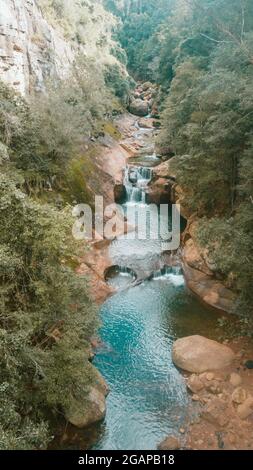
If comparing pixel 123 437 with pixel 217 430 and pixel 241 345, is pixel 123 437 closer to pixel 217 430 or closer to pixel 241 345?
pixel 217 430

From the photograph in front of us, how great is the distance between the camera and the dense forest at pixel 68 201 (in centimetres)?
1132

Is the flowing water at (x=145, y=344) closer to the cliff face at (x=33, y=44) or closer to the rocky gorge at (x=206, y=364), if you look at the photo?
the rocky gorge at (x=206, y=364)

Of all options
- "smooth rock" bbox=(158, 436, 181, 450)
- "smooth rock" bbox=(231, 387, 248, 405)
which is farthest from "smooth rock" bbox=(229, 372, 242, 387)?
→ "smooth rock" bbox=(158, 436, 181, 450)

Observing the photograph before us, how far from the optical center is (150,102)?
7219cm

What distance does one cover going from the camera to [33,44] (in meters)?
37.7

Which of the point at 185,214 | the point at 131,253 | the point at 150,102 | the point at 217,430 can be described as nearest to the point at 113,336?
the point at 217,430

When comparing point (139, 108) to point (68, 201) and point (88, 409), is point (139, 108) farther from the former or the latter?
point (88, 409)

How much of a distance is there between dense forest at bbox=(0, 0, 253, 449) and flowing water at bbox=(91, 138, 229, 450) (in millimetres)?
2483

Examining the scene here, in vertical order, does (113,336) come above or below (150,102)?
below

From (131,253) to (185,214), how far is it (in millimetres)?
6807

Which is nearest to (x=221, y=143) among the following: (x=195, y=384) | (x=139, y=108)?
(x=195, y=384)

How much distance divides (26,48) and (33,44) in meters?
2.51

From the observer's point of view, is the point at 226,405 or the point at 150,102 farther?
the point at 150,102

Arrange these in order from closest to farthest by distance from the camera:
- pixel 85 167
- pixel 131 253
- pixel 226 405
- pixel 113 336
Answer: pixel 226 405 < pixel 113 336 < pixel 131 253 < pixel 85 167
